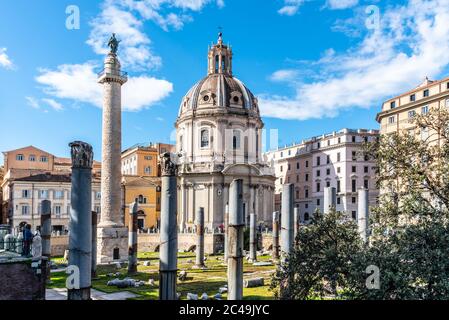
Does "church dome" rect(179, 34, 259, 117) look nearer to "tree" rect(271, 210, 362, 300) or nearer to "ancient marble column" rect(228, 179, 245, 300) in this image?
"ancient marble column" rect(228, 179, 245, 300)

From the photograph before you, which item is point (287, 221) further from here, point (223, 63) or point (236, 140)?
point (223, 63)

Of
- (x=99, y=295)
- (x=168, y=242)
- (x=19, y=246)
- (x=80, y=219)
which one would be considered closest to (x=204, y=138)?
(x=99, y=295)

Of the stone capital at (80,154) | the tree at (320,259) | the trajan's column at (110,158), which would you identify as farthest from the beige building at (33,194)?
the tree at (320,259)

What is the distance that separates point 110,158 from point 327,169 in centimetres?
4102

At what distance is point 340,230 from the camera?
40.7 feet

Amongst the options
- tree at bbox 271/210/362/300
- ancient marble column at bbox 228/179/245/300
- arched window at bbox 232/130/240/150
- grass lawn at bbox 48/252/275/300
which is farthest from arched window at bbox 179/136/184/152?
tree at bbox 271/210/362/300

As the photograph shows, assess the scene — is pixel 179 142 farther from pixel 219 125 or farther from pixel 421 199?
pixel 421 199

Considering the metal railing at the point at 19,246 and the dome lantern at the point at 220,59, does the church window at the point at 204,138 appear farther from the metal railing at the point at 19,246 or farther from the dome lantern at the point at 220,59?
the metal railing at the point at 19,246

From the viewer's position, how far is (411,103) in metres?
46.5

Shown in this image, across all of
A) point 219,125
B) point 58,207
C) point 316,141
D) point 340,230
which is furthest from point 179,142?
point 340,230

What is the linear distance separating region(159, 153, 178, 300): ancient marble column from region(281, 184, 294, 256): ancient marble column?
371cm

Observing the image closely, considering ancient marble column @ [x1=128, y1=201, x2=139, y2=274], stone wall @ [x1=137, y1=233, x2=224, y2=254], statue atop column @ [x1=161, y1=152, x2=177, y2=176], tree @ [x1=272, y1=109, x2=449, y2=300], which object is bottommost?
stone wall @ [x1=137, y1=233, x2=224, y2=254]

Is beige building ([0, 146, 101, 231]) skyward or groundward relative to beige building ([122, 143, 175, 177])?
groundward

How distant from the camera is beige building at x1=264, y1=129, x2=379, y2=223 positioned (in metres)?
63.7
